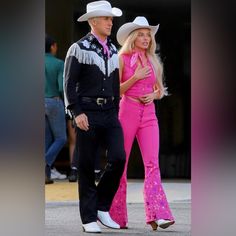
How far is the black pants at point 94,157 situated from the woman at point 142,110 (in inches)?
8.4

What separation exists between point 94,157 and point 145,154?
38cm

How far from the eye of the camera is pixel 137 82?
566 cm

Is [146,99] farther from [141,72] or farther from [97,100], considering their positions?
[97,100]

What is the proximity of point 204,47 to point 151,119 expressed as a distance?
2804 millimetres

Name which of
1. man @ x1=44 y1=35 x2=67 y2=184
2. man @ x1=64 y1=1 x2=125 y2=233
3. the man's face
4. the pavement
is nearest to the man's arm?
man @ x1=64 y1=1 x2=125 y2=233

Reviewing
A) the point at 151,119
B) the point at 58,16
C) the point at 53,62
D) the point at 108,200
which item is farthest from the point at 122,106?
the point at 58,16

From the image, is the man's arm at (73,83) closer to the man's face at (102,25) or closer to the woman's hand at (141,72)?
the man's face at (102,25)

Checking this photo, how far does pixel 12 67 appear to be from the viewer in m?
2.92

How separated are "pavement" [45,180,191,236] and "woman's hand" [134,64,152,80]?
0.98m

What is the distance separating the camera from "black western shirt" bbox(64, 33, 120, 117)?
529 centimetres

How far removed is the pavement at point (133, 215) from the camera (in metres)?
5.57

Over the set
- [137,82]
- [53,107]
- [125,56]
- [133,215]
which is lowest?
[133,215]

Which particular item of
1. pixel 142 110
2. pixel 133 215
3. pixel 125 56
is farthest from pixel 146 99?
pixel 133 215

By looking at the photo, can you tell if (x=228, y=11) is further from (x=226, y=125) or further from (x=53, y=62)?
(x=53, y=62)
